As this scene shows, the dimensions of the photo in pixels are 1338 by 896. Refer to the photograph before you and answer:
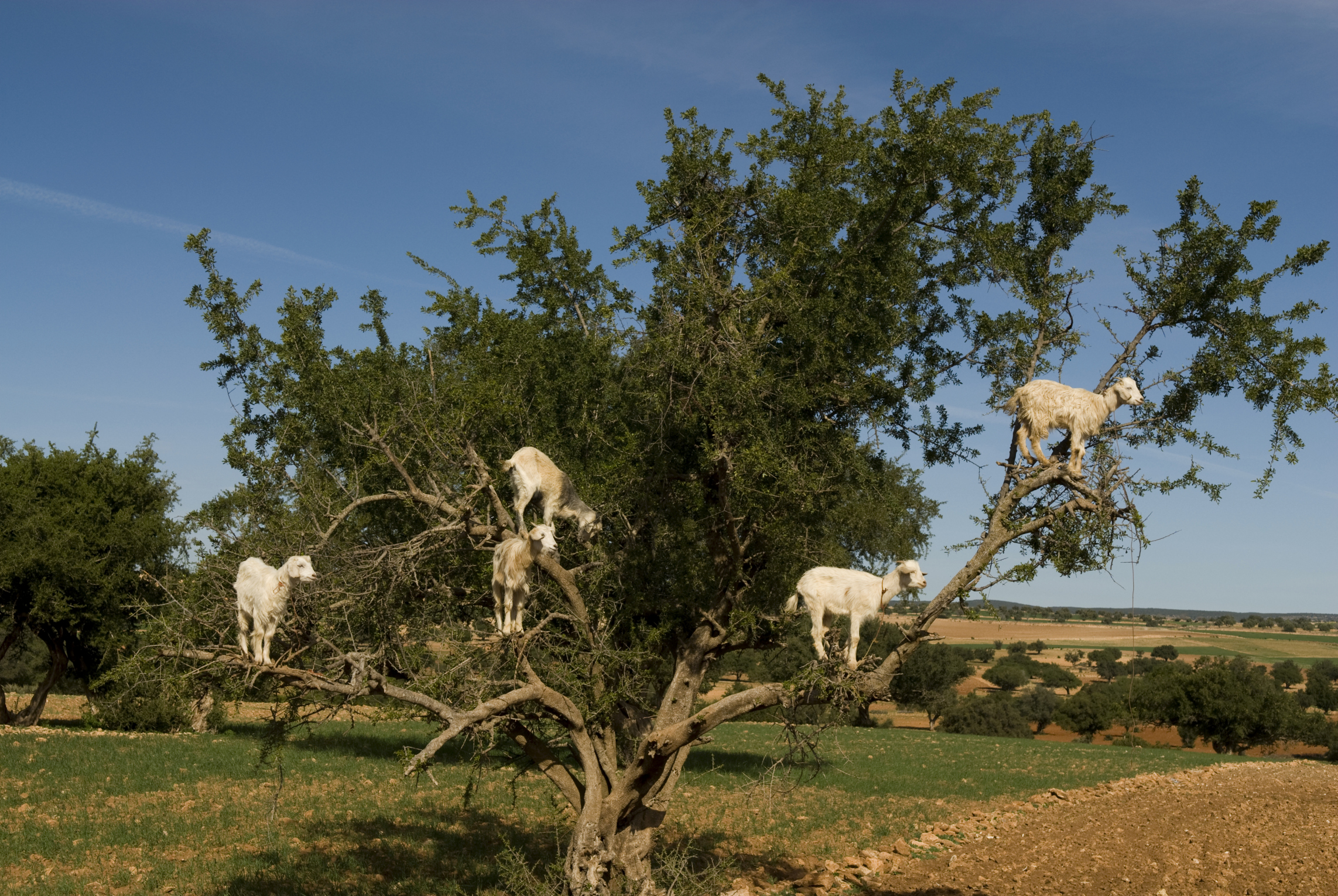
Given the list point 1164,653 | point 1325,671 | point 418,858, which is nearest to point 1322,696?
point 1325,671

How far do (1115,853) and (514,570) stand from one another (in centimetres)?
1366

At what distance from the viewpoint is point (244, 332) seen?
662 inches

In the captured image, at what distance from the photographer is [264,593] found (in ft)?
24.8

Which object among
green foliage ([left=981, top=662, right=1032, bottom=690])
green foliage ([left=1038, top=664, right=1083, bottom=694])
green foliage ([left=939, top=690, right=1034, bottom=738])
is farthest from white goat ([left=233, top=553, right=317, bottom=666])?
green foliage ([left=1038, top=664, right=1083, bottom=694])

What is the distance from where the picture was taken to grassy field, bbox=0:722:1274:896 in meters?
13.0

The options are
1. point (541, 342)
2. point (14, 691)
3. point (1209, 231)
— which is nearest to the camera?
point (1209, 231)

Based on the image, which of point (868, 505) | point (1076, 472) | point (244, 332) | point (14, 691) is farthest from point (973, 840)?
point (14, 691)

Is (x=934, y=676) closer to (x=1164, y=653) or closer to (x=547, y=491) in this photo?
(x=547, y=491)

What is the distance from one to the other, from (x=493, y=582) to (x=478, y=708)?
1122mm

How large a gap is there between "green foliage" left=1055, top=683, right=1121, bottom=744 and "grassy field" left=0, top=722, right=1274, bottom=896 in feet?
91.0

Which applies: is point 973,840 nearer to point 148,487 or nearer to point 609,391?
point 609,391

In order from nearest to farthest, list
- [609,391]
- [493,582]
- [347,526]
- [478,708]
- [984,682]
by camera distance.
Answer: [478,708]
[493,582]
[347,526]
[609,391]
[984,682]

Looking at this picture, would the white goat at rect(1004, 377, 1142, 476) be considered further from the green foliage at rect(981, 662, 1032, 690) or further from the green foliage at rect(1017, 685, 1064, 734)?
the green foliage at rect(981, 662, 1032, 690)

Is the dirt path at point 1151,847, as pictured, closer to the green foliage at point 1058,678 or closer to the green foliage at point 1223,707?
the green foliage at point 1223,707
